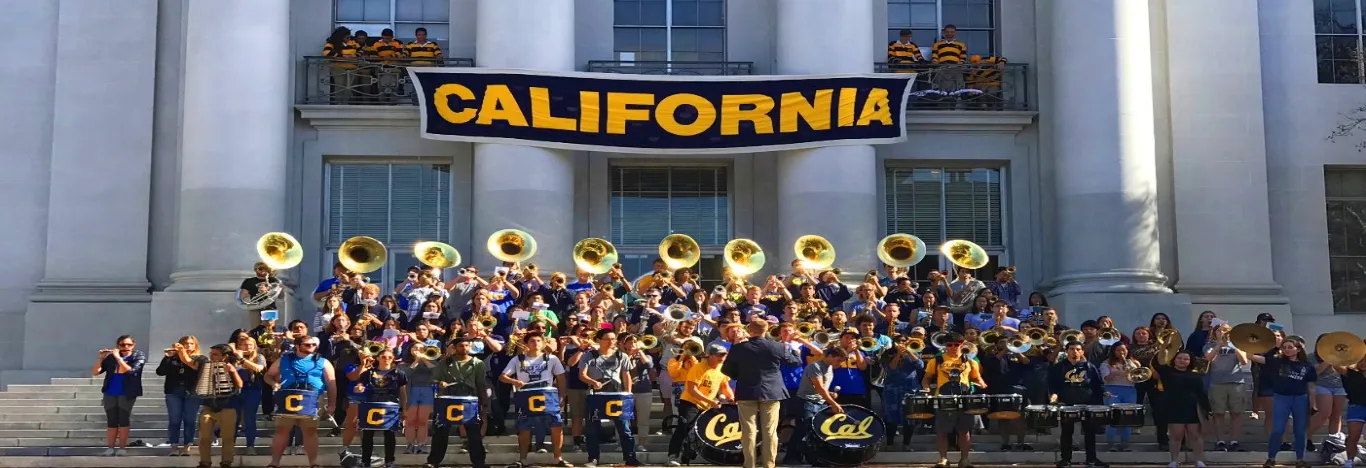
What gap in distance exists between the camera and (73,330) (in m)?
25.4

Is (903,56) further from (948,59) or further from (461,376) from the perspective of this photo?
(461,376)

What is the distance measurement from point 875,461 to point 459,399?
15.4 ft

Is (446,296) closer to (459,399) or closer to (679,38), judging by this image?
(459,399)

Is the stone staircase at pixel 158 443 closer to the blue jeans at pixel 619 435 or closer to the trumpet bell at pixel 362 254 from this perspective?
the blue jeans at pixel 619 435

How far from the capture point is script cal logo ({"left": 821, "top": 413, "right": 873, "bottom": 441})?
1753cm

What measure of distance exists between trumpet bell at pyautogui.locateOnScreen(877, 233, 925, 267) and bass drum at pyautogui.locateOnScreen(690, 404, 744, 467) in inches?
291

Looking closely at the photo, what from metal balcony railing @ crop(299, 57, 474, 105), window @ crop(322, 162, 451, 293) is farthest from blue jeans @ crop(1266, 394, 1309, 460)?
metal balcony railing @ crop(299, 57, 474, 105)

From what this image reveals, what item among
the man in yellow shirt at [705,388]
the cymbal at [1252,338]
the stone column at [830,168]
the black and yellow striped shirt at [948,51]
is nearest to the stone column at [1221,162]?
the black and yellow striped shirt at [948,51]

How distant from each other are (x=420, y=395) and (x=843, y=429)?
4774 mm

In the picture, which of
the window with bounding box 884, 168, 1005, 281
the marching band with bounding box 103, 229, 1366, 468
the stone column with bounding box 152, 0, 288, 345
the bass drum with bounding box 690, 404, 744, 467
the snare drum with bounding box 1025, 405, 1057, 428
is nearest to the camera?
the bass drum with bounding box 690, 404, 744, 467

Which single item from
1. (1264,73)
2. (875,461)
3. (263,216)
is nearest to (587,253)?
(263,216)

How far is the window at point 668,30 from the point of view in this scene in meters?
28.0

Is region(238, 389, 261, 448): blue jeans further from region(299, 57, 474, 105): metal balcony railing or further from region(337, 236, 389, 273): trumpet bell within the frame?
region(299, 57, 474, 105): metal balcony railing

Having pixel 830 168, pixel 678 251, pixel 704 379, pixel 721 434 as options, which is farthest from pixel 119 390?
pixel 830 168
